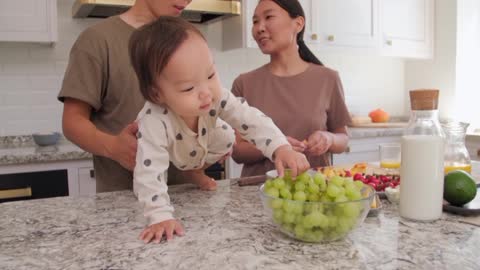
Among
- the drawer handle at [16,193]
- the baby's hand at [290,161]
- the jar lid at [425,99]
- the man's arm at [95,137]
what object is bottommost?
the drawer handle at [16,193]

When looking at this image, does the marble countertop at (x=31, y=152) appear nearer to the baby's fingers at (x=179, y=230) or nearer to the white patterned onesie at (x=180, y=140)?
the white patterned onesie at (x=180, y=140)

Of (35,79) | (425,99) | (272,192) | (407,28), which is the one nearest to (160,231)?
(272,192)

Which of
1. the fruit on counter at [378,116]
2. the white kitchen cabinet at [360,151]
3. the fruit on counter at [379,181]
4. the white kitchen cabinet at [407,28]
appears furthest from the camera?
the fruit on counter at [378,116]

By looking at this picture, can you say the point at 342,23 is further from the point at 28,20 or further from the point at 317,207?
the point at 317,207

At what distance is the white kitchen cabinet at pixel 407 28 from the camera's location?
3.58m

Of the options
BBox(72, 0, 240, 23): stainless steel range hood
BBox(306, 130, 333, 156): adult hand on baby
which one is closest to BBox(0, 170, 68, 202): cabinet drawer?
BBox(72, 0, 240, 23): stainless steel range hood

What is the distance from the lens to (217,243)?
80 centimetres

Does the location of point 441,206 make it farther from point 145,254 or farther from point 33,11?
point 33,11

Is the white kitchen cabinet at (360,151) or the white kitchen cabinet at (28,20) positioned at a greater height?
the white kitchen cabinet at (28,20)

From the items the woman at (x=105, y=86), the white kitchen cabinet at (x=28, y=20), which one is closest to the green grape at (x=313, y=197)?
the woman at (x=105, y=86)

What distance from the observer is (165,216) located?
0.87 metres

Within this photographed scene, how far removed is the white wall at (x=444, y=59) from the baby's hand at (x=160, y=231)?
349 cm

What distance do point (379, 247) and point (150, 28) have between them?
2.02 ft

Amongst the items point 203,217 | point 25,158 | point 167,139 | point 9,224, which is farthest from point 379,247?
point 25,158
